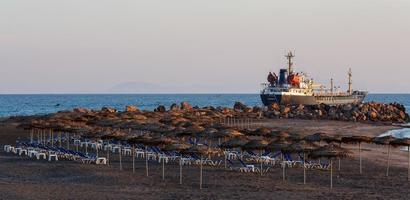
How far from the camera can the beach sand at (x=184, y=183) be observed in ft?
76.7

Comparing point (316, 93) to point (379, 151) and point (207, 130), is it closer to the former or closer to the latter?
point (379, 151)

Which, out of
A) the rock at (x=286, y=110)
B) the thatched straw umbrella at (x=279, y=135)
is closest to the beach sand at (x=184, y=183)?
the thatched straw umbrella at (x=279, y=135)

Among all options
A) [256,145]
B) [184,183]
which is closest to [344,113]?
[256,145]

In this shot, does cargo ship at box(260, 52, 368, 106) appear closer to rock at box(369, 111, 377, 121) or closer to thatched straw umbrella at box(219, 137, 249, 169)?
rock at box(369, 111, 377, 121)

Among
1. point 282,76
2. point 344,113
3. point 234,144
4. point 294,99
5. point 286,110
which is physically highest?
point 282,76

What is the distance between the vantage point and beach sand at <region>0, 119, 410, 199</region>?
76.7 ft

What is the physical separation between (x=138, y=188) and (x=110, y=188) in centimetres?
98

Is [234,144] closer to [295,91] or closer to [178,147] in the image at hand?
[178,147]

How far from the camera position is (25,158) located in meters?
35.8

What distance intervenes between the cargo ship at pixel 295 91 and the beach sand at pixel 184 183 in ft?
244

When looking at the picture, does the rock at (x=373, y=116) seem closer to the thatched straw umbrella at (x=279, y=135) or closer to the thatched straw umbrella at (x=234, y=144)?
the thatched straw umbrella at (x=279, y=135)

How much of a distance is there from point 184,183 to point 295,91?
85289mm

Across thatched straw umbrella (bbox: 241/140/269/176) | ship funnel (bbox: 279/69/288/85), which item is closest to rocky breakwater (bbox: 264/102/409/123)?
ship funnel (bbox: 279/69/288/85)

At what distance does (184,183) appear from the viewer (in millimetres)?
26531
